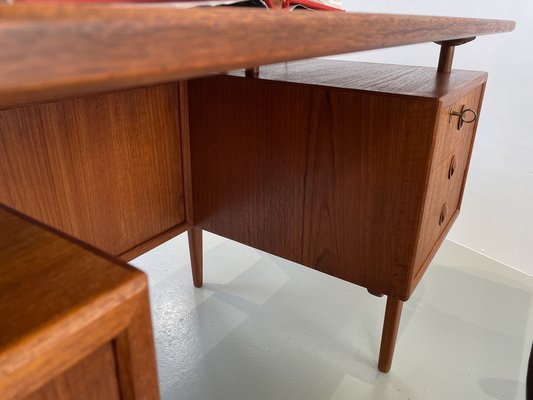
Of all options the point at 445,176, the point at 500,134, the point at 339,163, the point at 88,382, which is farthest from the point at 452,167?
the point at 88,382

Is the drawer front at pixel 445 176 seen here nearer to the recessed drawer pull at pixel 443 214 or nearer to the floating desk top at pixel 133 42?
the recessed drawer pull at pixel 443 214

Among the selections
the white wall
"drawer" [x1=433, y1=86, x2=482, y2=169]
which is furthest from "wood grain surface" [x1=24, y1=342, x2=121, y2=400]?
the white wall

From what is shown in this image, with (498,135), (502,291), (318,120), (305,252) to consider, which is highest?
(318,120)

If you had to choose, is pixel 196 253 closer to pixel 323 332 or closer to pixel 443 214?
pixel 323 332

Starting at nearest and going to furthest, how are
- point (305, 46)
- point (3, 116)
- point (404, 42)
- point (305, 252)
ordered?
point (305, 46), point (404, 42), point (3, 116), point (305, 252)

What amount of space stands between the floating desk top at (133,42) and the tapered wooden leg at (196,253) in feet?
3.03

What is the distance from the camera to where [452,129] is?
2.72 feet

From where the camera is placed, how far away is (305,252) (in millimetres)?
923

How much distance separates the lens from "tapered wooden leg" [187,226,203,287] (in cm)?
118

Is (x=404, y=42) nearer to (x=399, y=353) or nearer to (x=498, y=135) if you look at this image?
(x=399, y=353)

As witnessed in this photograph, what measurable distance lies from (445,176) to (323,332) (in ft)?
1.50

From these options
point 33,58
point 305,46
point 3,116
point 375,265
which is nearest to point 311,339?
point 375,265

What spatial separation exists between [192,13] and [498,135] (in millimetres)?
1377

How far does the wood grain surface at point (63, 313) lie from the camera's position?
28cm
